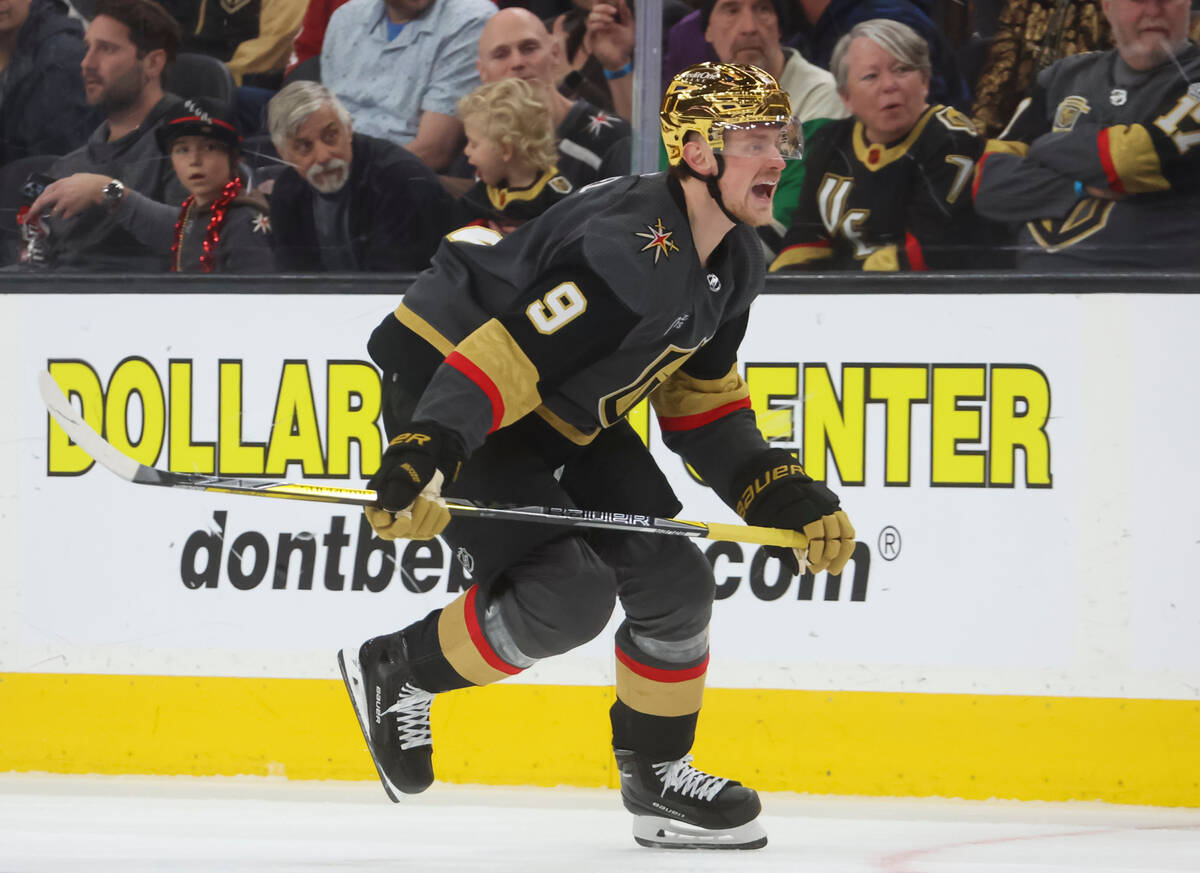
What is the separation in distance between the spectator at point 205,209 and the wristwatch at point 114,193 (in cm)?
1

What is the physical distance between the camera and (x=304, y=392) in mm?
3074

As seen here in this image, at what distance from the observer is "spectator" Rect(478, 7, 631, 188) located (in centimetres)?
310

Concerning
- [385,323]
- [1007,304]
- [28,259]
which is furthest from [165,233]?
[1007,304]

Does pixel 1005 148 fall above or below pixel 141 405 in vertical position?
above

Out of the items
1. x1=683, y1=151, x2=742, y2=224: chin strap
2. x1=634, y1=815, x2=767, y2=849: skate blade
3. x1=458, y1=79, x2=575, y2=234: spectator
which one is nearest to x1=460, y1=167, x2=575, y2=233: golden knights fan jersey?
x1=458, y1=79, x2=575, y2=234: spectator

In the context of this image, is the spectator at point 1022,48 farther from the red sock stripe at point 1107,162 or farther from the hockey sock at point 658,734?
the hockey sock at point 658,734

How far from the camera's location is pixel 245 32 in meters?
3.25

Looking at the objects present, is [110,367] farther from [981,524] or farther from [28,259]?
[981,524]

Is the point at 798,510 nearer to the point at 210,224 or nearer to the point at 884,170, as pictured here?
the point at 884,170

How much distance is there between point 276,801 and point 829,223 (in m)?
1.68

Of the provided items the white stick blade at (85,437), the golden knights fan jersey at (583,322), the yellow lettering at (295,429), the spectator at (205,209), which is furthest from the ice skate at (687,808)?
the spectator at (205,209)

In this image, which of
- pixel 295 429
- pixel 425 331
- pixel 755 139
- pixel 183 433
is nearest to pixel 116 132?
pixel 183 433

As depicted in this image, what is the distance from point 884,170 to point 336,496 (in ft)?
5.19

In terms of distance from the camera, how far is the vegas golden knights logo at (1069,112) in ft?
9.63
